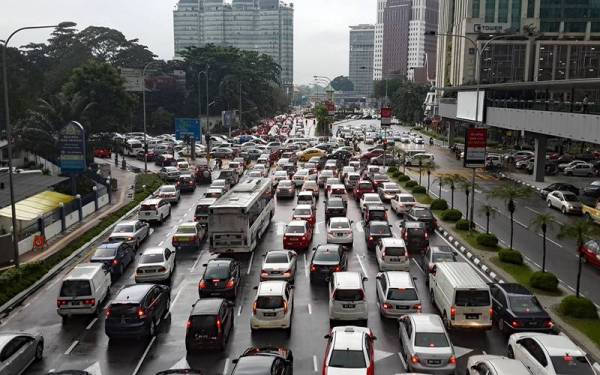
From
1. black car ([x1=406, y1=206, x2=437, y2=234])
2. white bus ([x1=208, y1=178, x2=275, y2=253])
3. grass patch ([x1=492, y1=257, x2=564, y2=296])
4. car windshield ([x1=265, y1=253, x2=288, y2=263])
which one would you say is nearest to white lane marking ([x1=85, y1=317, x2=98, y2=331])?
car windshield ([x1=265, y1=253, x2=288, y2=263])

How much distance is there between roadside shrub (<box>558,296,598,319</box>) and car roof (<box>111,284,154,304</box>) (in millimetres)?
14530

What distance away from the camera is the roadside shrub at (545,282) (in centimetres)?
2331

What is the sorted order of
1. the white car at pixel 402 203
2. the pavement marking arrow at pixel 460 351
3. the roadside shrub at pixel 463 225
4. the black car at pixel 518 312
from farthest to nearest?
the white car at pixel 402 203
the roadside shrub at pixel 463 225
the black car at pixel 518 312
the pavement marking arrow at pixel 460 351

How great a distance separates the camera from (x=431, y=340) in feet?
54.1

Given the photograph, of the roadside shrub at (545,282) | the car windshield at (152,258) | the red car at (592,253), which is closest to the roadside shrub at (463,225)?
the red car at (592,253)

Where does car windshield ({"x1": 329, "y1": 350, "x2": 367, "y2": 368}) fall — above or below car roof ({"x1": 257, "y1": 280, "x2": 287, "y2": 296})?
below

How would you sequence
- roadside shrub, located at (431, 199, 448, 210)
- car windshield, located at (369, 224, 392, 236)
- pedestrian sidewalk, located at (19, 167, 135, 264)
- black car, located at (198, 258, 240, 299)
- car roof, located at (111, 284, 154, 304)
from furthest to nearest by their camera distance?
1. roadside shrub, located at (431, 199, 448, 210)
2. pedestrian sidewalk, located at (19, 167, 135, 264)
3. car windshield, located at (369, 224, 392, 236)
4. black car, located at (198, 258, 240, 299)
5. car roof, located at (111, 284, 154, 304)

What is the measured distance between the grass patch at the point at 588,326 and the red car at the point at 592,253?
720 cm

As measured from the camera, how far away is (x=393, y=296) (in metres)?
20.3

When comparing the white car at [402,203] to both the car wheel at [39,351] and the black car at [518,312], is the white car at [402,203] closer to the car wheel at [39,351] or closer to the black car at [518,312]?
the black car at [518,312]

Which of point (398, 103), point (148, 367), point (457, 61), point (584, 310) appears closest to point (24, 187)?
point (148, 367)

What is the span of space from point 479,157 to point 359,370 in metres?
19.9

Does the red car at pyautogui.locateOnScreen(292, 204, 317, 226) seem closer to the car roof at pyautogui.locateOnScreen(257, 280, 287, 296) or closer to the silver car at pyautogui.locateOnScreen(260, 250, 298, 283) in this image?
the silver car at pyautogui.locateOnScreen(260, 250, 298, 283)

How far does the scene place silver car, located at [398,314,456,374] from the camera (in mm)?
15953
